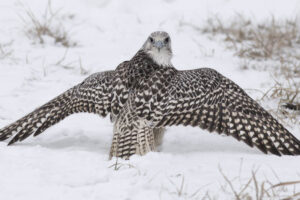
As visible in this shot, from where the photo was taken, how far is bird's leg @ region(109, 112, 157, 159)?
3800mm

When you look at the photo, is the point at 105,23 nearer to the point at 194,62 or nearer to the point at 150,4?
the point at 150,4

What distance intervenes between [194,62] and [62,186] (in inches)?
159

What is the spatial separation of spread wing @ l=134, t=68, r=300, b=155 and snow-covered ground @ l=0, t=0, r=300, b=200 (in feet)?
0.55

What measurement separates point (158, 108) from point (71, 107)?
0.89 m

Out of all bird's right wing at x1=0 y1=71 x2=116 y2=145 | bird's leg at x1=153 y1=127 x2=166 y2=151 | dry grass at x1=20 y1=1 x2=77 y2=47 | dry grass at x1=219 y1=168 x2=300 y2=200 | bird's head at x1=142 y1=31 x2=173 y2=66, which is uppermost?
dry grass at x1=20 y1=1 x2=77 y2=47

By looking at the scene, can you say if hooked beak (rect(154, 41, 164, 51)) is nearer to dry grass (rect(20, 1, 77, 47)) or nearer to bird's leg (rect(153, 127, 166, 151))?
bird's leg (rect(153, 127, 166, 151))

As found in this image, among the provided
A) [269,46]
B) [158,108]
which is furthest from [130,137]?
[269,46]

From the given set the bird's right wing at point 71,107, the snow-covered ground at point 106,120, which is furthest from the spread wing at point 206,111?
the bird's right wing at point 71,107

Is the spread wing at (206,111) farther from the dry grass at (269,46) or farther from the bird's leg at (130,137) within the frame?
the dry grass at (269,46)

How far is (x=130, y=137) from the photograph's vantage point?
3867 mm

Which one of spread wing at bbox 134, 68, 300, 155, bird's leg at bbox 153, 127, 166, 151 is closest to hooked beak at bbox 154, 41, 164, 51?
spread wing at bbox 134, 68, 300, 155

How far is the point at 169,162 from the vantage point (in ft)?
12.4

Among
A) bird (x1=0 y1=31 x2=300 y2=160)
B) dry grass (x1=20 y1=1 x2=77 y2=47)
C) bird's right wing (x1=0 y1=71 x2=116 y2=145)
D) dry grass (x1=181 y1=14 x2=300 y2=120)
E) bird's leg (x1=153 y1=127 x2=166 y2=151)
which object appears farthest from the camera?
dry grass (x1=20 y1=1 x2=77 y2=47)

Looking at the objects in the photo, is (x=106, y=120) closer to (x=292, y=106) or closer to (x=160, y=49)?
(x=160, y=49)
